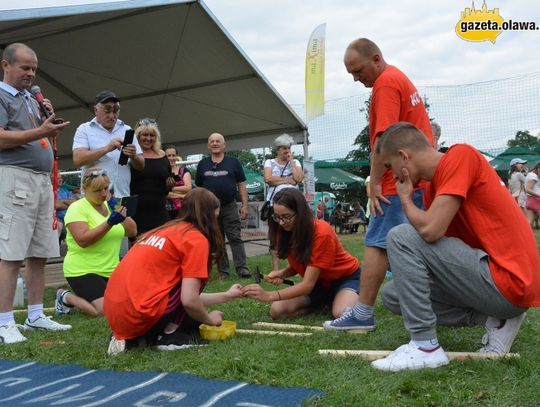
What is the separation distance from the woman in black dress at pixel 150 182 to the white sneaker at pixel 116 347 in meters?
2.34

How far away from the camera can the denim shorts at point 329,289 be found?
4044 millimetres

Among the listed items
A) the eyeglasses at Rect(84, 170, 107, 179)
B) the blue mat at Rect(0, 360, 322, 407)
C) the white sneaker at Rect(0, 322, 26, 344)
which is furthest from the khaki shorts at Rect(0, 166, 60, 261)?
the blue mat at Rect(0, 360, 322, 407)

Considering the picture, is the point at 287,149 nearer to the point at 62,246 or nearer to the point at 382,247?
the point at 382,247

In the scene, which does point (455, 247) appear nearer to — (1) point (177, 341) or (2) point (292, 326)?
(2) point (292, 326)

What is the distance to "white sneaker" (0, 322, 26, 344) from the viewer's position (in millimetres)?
3432

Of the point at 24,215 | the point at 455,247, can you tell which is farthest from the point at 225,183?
the point at 455,247

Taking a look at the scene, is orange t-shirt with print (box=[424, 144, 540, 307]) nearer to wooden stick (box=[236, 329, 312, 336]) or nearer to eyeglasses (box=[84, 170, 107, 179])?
wooden stick (box=[236, 329, 312, 336])

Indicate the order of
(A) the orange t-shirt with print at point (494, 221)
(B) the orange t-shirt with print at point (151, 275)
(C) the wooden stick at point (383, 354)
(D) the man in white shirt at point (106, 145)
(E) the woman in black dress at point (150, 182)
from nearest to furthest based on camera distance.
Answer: (A) the orange t-shirt with print at point (494, 221), (C) the wooden stick at point (383, 354), (B) the orange t-shirt with print at point (151, 275), (D) the man in white shirt at point (106, 145), (E) the woman in black dress at point (150, 182)

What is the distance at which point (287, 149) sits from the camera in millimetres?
6594

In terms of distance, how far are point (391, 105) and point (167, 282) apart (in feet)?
5.29

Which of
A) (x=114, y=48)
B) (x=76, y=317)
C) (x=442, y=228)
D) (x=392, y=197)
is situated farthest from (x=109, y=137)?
(x=114, y=48)

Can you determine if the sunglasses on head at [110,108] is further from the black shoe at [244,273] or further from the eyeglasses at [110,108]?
the black shoe at [244,273]

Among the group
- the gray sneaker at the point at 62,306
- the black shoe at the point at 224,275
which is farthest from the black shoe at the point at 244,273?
the gray sneaker at the point at 62,306

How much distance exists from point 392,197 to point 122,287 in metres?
1.59
